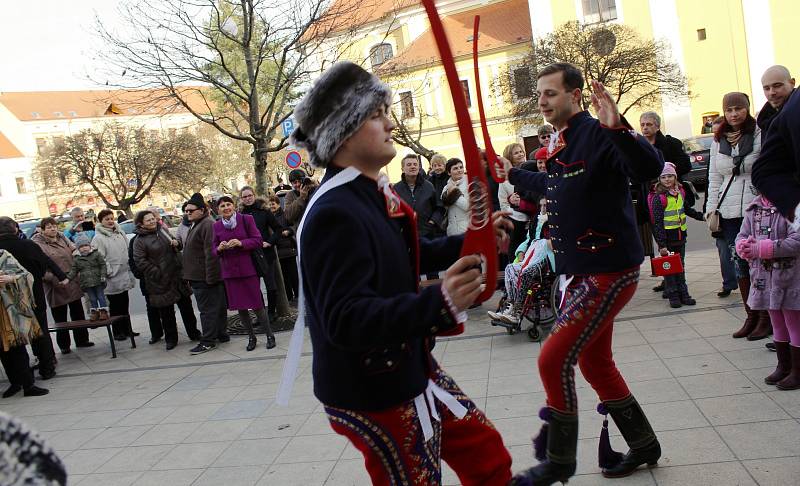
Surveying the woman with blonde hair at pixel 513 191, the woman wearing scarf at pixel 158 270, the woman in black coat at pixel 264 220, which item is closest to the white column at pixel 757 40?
the woman with blonde hair at pixel 513 191

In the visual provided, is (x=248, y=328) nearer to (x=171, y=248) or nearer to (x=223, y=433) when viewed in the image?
(x=171, y=248)

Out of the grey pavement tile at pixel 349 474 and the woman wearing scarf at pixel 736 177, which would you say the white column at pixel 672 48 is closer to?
the woman wearing scarf at pixel 736 177

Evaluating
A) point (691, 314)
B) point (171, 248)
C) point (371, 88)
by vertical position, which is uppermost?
point (371, 88)

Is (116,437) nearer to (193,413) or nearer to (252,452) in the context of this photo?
(193,413)

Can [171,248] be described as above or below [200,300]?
above

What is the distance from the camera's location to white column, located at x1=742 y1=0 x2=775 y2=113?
31578mm

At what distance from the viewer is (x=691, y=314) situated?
6.79 metres

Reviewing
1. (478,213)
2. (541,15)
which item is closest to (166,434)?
(478,213)

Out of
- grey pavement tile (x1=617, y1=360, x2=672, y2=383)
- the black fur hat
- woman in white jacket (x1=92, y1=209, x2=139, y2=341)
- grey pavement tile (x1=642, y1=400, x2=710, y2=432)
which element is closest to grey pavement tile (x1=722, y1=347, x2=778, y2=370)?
grey pavement tile (x1=617, y1=360, x2=672, y2=383)

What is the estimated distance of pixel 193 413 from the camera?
237 inches

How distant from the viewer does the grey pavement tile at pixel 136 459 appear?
16.2ft

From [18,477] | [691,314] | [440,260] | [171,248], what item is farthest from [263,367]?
[18,477]

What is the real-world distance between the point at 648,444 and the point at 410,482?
180 cm

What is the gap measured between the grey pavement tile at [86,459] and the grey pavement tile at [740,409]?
420 centimetres
